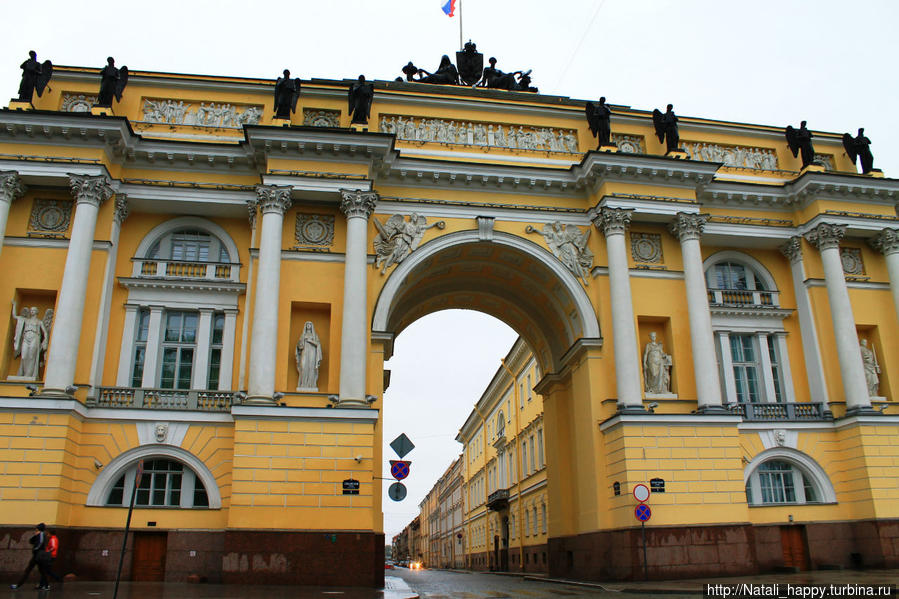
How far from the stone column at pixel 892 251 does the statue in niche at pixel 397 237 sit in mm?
15458

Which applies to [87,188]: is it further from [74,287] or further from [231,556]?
[231,556]

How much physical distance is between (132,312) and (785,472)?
21.1 meters

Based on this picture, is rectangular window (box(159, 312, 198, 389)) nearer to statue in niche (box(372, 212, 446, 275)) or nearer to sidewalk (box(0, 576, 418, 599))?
sidewalk (box(0, 576, 418, 599))

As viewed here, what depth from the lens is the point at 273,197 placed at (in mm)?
21688

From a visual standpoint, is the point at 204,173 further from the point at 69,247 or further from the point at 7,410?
the point at 7,410

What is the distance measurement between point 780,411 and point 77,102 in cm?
2478

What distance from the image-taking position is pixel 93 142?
21.5m

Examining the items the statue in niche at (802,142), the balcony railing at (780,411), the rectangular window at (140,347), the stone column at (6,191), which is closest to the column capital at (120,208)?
the stone column at (6,191)

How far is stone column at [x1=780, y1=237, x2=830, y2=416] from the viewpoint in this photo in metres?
24.1

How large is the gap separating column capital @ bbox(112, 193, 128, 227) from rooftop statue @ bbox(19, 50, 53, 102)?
3929mm

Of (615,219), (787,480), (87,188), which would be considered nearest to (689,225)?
(615,219)

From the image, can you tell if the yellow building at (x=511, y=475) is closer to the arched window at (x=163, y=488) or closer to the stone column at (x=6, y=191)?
the arched window at (x=163, y=488)

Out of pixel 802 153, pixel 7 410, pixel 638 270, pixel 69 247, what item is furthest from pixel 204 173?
Answer: pixel 802 153

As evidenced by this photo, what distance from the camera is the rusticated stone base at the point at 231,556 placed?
18.2 m
